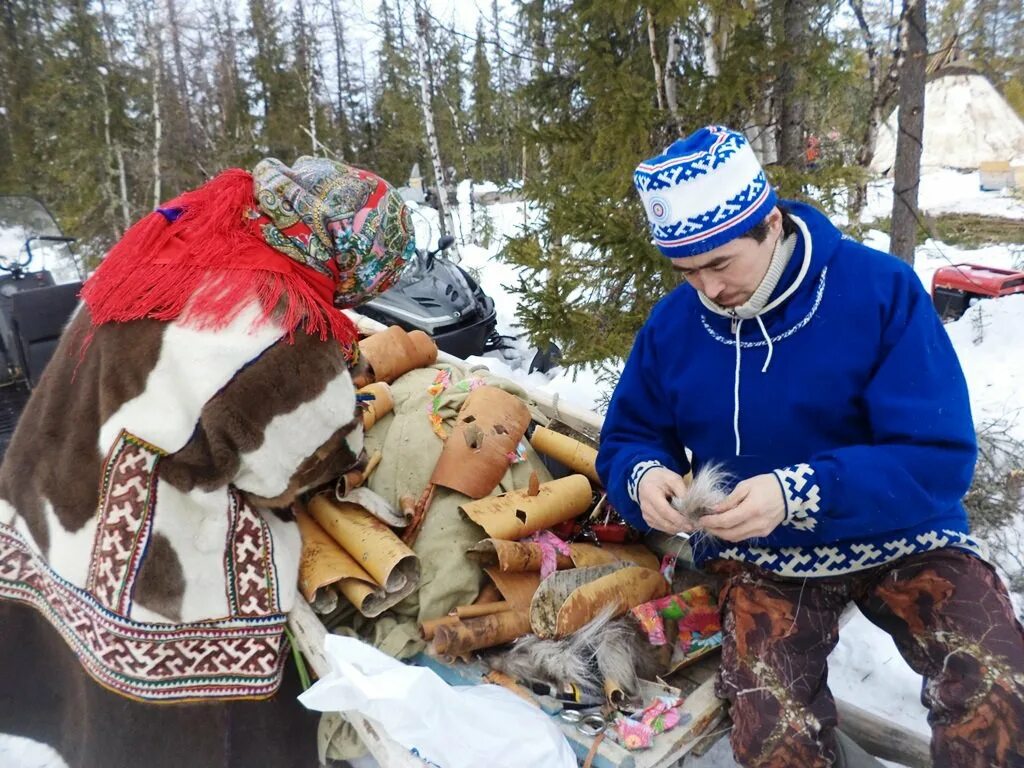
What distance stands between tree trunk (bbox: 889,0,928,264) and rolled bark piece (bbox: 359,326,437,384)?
2561mm

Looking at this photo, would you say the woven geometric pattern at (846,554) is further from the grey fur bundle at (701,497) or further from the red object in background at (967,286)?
the red object in background at (967,286)

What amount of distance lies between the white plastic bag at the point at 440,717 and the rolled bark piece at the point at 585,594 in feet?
0.87

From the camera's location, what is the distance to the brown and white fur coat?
1785 millimetres

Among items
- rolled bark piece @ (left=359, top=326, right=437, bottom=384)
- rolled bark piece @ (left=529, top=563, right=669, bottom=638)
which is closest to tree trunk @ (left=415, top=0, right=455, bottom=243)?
rolled bark piece @ (left=359, top=326, right=437, bottom=384)

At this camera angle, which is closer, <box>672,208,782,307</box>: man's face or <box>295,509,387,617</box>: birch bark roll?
<box>672,208,782,307</box>: man's face

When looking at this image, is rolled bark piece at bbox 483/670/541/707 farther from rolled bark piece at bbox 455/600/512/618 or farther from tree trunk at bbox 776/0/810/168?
tree trunk at bbox 776/0/810/168

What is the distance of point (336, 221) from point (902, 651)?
6.01 feet

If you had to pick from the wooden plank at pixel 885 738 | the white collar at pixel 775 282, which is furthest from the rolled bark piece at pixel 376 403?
the wooden plank at pixel 885 738

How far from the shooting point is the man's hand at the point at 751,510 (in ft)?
4.98

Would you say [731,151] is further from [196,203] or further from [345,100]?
[345,100]

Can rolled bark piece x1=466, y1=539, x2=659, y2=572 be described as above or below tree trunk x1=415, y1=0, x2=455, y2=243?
below

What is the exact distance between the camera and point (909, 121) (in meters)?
3.54

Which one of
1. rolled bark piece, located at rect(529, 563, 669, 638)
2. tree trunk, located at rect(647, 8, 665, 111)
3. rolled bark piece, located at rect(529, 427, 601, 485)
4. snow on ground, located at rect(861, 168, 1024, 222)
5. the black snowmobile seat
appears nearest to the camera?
rolled bark piece, located at rect(529, 563, 669, 638)

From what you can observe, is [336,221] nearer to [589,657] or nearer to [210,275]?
[210,275]
